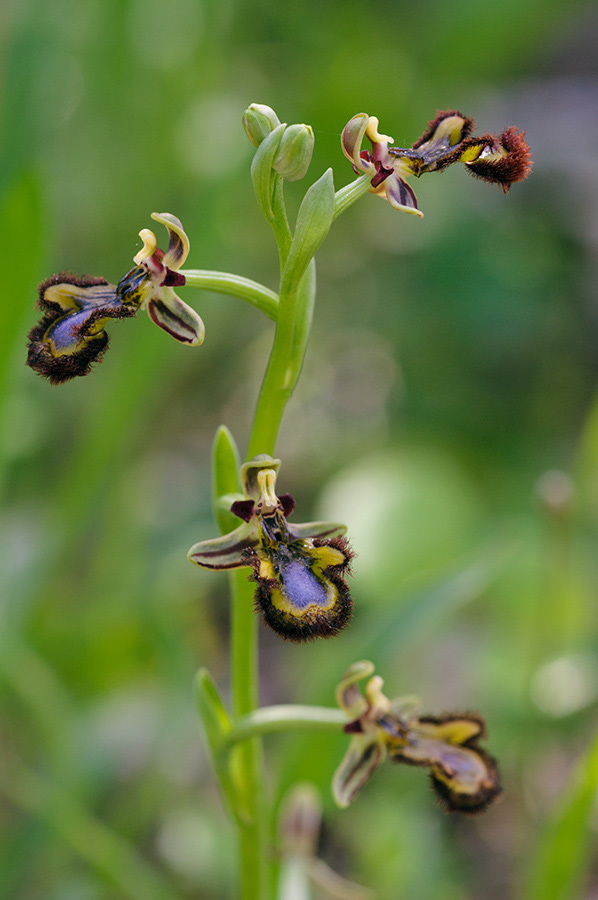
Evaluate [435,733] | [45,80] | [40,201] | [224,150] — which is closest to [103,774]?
[435,733]

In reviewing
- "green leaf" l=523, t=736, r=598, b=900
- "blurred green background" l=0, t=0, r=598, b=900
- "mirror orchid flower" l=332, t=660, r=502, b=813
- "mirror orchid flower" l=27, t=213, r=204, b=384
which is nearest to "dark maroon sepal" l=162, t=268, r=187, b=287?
"mirror orchid flower" l=27, t=213, r=204, b=384

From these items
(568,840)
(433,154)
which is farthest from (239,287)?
(568,840)

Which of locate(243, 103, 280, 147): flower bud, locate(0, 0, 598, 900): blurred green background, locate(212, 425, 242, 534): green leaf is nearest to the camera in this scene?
locate(243, 103, 280, 147): flower bud

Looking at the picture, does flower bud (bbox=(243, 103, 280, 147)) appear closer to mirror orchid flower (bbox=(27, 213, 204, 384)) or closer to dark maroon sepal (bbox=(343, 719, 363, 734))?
mirror orchid flower (bbox=(27, 213, 204, 384))

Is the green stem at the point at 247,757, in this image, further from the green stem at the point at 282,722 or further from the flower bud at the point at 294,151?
the flower bud at the point at 294,151

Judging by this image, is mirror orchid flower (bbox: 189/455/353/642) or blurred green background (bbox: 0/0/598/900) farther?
blurred green background (bbox: 0/0/598/900)

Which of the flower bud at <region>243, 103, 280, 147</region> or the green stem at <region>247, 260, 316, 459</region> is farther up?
the flower bud at <region>243, 103, 280, 147</region>
